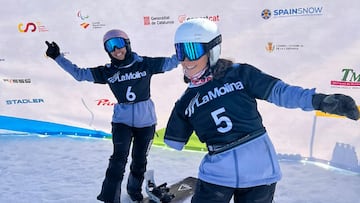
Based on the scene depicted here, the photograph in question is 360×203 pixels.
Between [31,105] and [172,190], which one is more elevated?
[31,105]

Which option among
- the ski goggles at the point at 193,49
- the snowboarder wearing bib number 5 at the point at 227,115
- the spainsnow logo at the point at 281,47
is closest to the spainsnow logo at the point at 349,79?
the spainsnow logo at the point at 281,47

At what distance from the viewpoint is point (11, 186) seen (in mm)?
4938

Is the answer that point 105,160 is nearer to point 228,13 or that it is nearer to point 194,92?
point 228,13

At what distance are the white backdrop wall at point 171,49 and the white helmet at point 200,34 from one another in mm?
2751

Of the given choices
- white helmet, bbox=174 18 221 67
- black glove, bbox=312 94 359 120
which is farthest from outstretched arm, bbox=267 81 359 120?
white helmet, bbox=174 18 221 67

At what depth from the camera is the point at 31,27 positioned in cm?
621

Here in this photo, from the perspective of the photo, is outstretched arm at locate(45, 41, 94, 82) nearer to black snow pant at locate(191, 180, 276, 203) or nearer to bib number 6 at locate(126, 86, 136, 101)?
bib number 6 at locate(126, 86, 136, 101)

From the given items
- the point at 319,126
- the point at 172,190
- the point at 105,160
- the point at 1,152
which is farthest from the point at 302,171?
the point at 1,152

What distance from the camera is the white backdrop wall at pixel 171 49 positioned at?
193 inches

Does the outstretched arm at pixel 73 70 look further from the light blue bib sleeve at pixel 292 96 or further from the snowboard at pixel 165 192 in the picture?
the light blue bib sleeve at pixel 292 96

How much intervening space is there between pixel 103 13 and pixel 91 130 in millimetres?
1693

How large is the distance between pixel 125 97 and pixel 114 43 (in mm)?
485

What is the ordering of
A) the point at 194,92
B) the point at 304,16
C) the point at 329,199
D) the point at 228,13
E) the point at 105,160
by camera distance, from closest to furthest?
the point at 194,92
the point at 329,199
the point at 304,16
the point at 228,13
the point at 105,160

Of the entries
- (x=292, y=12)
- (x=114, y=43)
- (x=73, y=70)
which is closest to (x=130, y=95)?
(x=114, y=43)
